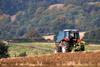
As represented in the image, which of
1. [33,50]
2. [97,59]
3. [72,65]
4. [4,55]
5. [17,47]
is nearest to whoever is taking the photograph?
[72,65]

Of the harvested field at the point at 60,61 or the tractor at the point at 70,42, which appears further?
the tractor at the point at 70,42

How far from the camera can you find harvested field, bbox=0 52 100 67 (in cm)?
3681

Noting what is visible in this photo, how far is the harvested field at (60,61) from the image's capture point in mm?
36812

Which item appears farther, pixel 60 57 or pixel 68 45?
pixel 68 45

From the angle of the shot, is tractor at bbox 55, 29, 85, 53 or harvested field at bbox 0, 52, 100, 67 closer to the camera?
harvested field at bbox 0, 52, 100, 67

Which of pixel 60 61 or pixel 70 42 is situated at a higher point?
pixel 70 42

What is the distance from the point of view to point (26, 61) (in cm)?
3997

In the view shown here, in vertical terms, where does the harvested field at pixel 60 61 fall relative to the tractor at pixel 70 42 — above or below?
below

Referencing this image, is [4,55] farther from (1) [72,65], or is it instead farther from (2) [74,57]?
(1) [72,65]

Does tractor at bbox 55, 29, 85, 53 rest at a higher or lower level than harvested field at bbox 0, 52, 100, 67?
higher

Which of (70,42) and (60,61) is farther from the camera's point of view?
(70,42)

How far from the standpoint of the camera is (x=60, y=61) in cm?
3909

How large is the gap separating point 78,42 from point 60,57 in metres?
9.60

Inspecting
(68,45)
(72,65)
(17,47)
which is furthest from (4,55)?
(17,47)
